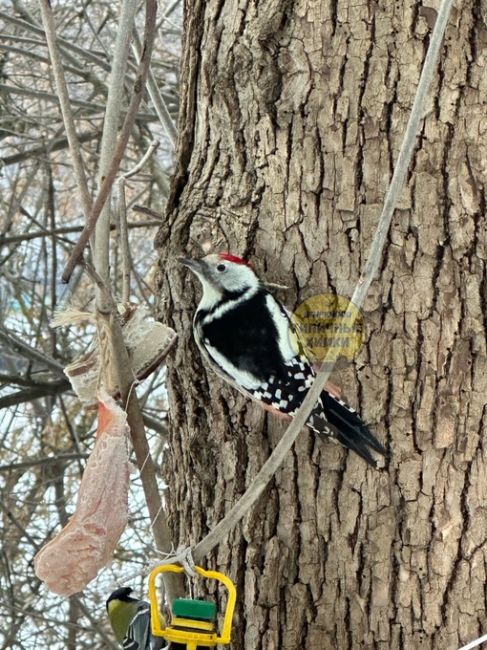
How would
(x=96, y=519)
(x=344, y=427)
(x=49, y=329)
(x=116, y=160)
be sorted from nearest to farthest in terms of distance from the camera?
1. (x=116, y=160)
2. (x=96, y=519)
3. (x=344, y=427)
4. (x=49, y=329)

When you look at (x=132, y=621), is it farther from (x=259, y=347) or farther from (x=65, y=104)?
(x=65, y=104)

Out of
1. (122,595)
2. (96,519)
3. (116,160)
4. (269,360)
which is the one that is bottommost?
(122,595)

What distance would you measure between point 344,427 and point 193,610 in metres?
0.36

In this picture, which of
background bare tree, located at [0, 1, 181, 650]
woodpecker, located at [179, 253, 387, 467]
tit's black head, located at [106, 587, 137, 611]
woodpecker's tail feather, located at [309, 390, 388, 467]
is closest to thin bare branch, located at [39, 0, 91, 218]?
woodpecker, located at [179, 253, 387, 467]

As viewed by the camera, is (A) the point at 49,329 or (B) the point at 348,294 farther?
(A) the point at 49,329

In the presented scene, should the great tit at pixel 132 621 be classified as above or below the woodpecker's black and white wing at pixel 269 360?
below

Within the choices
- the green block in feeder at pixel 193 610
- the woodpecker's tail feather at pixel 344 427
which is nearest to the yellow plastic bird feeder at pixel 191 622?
the green block in feeder at pixel 193 610

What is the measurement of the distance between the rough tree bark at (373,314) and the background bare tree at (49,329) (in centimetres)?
187

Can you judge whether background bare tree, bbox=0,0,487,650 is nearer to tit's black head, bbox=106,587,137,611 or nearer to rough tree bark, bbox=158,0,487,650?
rough tree bark, bbox=158,0,487,650

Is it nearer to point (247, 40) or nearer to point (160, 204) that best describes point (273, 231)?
point (247, 40)

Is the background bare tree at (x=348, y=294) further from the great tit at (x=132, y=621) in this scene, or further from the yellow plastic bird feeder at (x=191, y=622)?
the yellow plastic bird feeder at (x=191, y=622)

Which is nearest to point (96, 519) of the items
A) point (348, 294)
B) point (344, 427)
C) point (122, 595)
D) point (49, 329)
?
point (122, 595)

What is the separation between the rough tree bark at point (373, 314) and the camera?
1.22m

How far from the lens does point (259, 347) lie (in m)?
1.23
